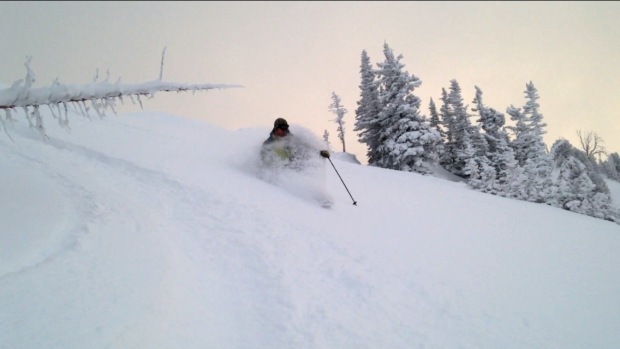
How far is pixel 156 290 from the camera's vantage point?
167 inches

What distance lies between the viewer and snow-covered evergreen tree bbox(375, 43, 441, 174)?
99.1ft

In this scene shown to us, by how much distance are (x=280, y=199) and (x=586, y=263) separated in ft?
25.9

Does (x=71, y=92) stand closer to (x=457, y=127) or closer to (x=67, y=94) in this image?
(x=67, y=94)

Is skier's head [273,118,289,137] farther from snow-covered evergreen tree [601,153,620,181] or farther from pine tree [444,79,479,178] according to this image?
snow-covered evergreen tree [601,153,620,181]

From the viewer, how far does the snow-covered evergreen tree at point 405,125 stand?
99.1 ft

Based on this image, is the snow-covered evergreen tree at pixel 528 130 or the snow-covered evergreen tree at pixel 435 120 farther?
the snow-covered evergreen tree at pixel 435 120

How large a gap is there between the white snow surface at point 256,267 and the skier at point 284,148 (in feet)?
1.75

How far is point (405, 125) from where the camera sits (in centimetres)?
3059

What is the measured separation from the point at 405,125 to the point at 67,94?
97.7ft

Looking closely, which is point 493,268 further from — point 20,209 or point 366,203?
point 20,209

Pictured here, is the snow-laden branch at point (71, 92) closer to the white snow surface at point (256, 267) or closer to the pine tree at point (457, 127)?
the white snow surface at point (256, 267)

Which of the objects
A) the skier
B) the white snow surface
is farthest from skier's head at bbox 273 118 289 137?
the white snow surface

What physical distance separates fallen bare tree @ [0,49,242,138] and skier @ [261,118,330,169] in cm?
656

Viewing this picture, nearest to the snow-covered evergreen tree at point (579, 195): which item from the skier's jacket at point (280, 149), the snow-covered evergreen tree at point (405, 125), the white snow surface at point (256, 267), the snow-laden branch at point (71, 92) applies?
the snow-covered evergreen tree at point (405, 125)
